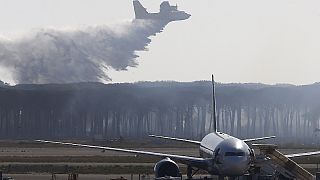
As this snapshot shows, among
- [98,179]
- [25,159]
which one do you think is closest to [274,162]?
[98,179]

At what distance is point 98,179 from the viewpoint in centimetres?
6838

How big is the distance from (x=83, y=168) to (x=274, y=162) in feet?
91.6

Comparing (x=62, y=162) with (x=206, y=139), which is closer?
(x=206, y=139)

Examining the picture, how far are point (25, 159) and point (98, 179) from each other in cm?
3319

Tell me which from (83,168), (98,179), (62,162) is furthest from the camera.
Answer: (62,162)

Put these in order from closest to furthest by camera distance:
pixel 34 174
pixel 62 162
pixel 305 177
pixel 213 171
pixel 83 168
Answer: pixel 213 171, pixel 305 177, pixel 34 174, pixel 83 168, pixel 62 162

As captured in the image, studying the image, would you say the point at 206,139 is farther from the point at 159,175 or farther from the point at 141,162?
the point at 141,162

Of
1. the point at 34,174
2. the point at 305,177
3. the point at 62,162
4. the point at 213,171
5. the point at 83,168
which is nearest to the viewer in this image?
the point at 213,171

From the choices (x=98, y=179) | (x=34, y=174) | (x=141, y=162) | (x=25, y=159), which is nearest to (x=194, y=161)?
(x=98, y=179)

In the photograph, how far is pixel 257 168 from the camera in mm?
55938

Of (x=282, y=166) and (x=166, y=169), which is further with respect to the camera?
(x=282, y=166)

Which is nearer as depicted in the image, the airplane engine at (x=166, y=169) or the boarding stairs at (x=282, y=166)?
the airplane engine at (x=166, y=169)

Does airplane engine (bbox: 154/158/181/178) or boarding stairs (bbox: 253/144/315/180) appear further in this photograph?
boarding stairs (bbox: 253/144/315/180)

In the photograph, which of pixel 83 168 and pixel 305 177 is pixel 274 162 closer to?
pixel 305 177
